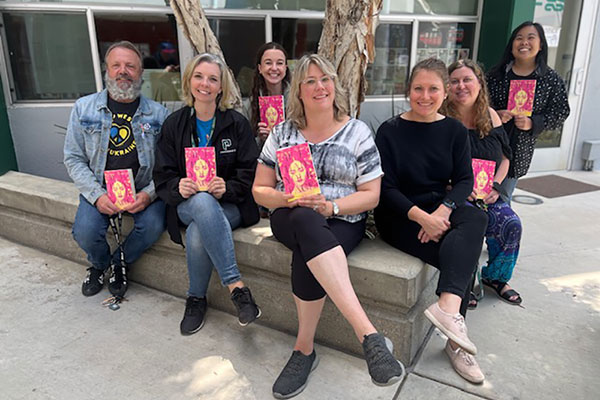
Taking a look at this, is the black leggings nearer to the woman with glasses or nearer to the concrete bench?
the concrete bench

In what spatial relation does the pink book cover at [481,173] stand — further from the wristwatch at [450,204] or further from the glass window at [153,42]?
the glass window at [153,42]

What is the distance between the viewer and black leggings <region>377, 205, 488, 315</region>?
7.80ft

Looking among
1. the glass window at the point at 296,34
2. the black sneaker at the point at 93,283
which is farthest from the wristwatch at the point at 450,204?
the glass window at the point at 296,34

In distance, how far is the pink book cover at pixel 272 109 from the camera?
3479mm

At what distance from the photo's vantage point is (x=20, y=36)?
4.99m

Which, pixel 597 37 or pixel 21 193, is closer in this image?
pixel 21 193

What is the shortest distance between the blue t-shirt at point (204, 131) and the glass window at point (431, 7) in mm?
4191

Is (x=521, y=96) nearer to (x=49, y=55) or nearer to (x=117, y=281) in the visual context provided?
(x=117, y=281)

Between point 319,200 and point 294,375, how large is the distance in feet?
3.06

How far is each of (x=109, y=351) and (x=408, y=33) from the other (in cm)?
573

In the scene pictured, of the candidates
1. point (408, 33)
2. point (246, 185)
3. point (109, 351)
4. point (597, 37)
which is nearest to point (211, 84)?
point (246, 185)

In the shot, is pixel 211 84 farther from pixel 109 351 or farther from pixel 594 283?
pixel 594 283

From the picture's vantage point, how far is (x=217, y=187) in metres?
2.87

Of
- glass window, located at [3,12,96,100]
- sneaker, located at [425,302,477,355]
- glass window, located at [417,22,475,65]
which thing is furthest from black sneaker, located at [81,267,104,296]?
glass window, located at [417,22,475,65]
